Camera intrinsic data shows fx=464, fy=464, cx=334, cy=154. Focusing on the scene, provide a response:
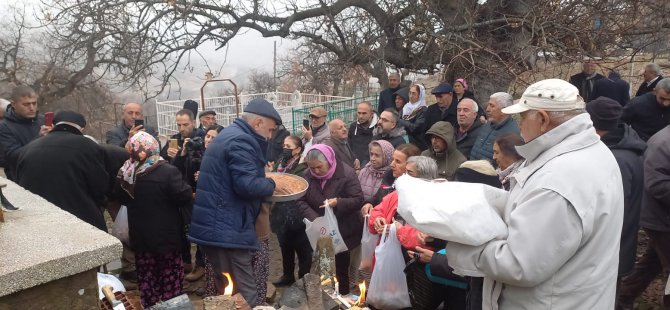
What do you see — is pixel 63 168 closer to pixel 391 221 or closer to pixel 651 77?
pixel 391 221

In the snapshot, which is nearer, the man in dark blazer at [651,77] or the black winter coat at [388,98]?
A: the man in dark blazer at [651,77]

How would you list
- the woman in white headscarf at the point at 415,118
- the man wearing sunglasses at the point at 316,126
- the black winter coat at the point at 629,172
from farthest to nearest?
Answer: the woman in white headscarf at the point at 415,118, the man wearing sunglasses at the point at 316,126, the black winter coat at the point at 629,172

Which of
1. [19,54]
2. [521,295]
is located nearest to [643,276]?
[521,295]

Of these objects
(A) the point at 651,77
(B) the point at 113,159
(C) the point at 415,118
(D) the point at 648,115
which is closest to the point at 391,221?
(B) the point at 113,159

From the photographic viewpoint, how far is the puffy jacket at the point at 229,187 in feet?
10.3

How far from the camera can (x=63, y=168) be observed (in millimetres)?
3312

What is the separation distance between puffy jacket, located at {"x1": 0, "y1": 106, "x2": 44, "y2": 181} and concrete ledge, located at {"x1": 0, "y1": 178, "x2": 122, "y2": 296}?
113 inches

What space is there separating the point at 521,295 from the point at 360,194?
2.42 m

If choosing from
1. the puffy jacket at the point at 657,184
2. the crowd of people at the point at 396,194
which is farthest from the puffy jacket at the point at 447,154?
the puffy jacket at the point at 657,184

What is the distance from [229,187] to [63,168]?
1223 mm

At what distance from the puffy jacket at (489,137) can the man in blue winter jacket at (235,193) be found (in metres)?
2.02

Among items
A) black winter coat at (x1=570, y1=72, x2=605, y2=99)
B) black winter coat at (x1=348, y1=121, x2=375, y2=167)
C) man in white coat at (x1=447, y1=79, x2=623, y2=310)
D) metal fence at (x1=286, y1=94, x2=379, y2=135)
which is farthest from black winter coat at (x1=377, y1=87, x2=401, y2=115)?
man in white coat at (x1=447, y1=79, x2=623, y2=310)

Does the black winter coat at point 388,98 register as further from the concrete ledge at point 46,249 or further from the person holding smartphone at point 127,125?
the concrete ledge at point 46,249

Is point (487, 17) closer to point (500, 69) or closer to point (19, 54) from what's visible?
point (500, 69)
